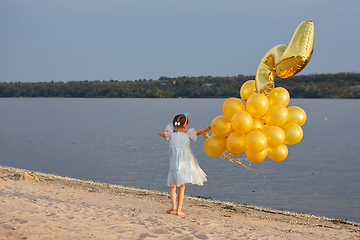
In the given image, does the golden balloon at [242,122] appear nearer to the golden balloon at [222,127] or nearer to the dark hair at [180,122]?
the golden balloon at [222,127]

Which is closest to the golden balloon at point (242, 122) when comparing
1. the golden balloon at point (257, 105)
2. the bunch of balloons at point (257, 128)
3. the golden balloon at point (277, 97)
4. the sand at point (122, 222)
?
the bunch of balloons at point (257, 128)

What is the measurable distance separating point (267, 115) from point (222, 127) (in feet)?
2.37

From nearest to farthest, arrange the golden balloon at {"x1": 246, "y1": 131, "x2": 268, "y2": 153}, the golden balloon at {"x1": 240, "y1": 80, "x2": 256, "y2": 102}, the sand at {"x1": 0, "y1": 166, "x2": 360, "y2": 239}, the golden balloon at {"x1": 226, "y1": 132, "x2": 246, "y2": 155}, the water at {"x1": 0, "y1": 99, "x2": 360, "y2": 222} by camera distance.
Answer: the sand at {"x1": 0, "y1": 166, "x2": 360, "y2": 239}
the golden balloon at {"x1": 246, "y1": 131, "x2": 268, "y2": 153}
the golden balloon at {"x1": 226, "y1": 132, "x2": 246, "y2": 155}
the golden balloon at {"x1": 240, "y1": 80, "x2": 256, "y2": 102}
the water at {"x1": 0, "y1": 99, "x2": 360, "y2": 222}

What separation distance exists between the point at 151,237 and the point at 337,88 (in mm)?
108524

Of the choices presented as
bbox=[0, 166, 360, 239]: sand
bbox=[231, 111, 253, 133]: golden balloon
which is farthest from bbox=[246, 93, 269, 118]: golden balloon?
bbox=[0, 166, 360, 239]: sand

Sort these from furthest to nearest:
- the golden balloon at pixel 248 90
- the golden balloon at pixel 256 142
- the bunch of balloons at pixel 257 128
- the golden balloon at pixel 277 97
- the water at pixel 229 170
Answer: the water at pixel 229 170 < the golden balloon at pixel 248 90 < the golden balloon at pixel 277 97 < the bunch of balloons at pixel 257 128 < the golden balloon at pixel 256 142

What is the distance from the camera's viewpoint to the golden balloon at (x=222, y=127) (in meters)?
6.20

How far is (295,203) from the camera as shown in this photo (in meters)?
12.3

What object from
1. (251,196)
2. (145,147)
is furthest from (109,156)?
(251,196)

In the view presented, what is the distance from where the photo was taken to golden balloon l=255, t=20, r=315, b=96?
5711 millimetres

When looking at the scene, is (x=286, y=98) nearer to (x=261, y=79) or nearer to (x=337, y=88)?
(x=261, y=79)

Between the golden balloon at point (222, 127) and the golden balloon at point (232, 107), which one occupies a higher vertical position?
the golden balloon at point (232, 107)

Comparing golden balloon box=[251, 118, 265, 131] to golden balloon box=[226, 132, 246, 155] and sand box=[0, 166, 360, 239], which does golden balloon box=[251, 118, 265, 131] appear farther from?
sand box=[0, 166, 360, 239]

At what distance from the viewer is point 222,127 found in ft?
20.3
